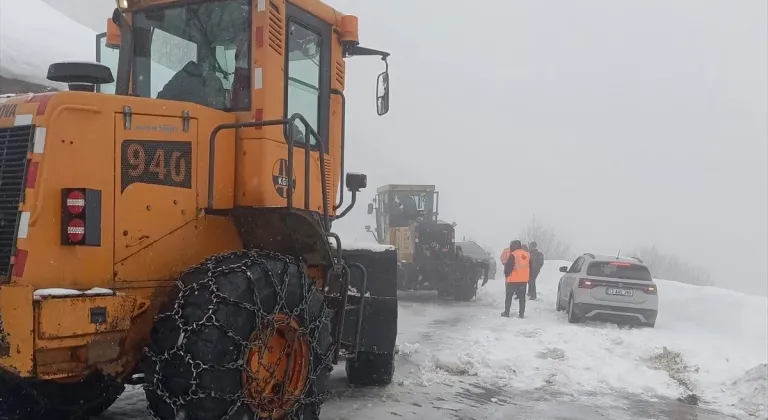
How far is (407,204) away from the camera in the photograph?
22234mm

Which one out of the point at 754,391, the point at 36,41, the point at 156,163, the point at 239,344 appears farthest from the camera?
the point at 36,41

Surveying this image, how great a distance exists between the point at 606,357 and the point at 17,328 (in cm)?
780

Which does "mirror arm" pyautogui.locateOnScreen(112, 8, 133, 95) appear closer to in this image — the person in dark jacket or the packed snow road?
the packed snow road

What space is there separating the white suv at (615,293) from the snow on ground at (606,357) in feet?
1.02

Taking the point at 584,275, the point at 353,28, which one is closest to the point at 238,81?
the point at 353,28

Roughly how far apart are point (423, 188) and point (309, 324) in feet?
59.2

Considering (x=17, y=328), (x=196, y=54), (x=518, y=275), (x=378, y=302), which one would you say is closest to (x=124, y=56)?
(x=196, y=54)

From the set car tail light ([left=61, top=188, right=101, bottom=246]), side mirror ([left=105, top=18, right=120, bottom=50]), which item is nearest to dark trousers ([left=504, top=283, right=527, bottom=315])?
side mirror ([left=105, top=18, right=120, bottom=50])

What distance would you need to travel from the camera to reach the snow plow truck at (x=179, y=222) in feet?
12.3

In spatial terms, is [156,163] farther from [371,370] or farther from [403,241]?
[403,241]

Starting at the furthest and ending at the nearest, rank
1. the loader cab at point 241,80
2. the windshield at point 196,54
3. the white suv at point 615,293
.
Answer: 1. the white suv at point 615,293
2. the windshield at point 196,54
3. the loader cab at point 241,80

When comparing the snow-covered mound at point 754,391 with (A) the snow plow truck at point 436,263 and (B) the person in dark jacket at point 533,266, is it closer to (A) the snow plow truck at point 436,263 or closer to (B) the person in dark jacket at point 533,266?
(A) the snow plow truck at point 436,263

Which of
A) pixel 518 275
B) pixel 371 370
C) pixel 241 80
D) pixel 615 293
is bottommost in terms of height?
pixel 371 370

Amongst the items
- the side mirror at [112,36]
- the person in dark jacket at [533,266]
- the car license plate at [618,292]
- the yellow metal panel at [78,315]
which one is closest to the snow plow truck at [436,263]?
the person in dark jacket at [533,266]
